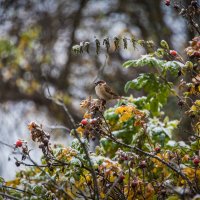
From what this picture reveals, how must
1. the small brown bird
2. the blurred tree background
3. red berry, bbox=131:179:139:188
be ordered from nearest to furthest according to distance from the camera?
1. red berry, bbox=131:179:139:188
2. the small brown bird
3. the blurred tree background

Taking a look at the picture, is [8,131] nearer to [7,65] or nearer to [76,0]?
[7,65]

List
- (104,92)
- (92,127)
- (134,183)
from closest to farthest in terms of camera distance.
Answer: (134,183)
(92,127)
(104,92)

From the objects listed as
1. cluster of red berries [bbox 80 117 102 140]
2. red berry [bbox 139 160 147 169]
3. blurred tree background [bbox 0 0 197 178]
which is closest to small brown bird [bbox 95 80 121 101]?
cluster of red berries [bbox 80 117 102 140]

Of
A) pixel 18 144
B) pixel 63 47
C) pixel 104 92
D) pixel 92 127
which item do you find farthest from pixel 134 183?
pixel 63 47

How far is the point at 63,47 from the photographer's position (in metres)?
11.3

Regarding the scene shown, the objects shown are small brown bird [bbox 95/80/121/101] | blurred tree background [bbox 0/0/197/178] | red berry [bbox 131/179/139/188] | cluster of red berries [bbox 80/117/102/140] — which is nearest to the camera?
red berry [bbox 131/179/139/188]

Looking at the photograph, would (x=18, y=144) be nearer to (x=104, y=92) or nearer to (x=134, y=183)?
(x=134, y=183)

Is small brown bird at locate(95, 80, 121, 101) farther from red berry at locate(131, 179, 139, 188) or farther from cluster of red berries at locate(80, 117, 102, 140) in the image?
red berry at locate(131, 179, 139, 188)

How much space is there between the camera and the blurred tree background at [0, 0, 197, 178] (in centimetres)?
1078

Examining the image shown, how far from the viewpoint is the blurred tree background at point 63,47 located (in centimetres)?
1078

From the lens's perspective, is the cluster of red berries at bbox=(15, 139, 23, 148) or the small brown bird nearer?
the cluster of red berries at bbox=(15, 139, 23, 148)

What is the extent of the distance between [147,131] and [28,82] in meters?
7.96

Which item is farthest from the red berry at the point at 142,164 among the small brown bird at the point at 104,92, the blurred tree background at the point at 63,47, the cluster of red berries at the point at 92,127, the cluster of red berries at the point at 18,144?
the blurred tree background at the point at 63,47

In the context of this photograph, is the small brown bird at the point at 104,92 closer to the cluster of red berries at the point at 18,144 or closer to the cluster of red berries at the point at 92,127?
the cluster of red berries at the point at 92,127
